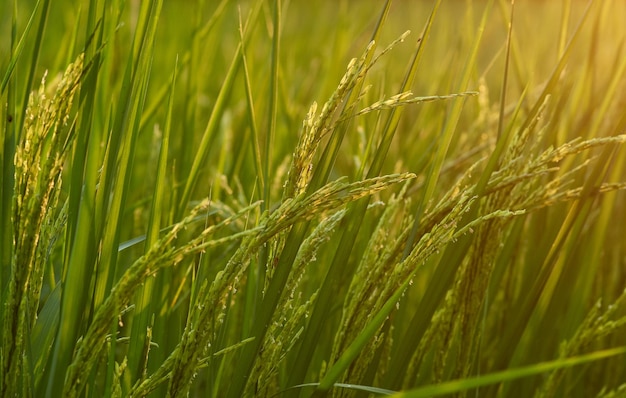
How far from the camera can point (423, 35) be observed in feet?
3.31

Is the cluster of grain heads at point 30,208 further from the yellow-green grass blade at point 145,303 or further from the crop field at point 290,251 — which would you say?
the yellow-green grass blade at point 145,303

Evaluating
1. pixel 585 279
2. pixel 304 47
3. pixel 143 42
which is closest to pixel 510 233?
pixel 585 279

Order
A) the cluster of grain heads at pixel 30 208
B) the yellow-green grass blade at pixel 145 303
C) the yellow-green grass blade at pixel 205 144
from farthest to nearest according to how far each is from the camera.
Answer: the yellow-green grass blade at pixel 205 144 → the yellow-green grass blade at pixel 145 303 → the cluster of grain heads at pixel 30 208

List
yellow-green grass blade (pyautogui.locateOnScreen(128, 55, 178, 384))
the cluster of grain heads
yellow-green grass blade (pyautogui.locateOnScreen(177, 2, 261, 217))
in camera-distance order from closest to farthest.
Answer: the cluster of grain heads < yellow-green grass blade (pyautogui.locateOnScreen(128, 55, 178, 384)) < yellow-green grass blade (pyautogui.locateOnScreen(177, 2, 261, 217))

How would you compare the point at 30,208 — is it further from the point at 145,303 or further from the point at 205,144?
the point at 205,144

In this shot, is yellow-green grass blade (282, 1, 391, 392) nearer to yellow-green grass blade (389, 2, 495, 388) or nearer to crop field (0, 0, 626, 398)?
crop field (0, 0, 626, 398)

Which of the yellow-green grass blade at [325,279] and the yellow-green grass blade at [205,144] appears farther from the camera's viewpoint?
the yellow-green grass blade at [205,144]

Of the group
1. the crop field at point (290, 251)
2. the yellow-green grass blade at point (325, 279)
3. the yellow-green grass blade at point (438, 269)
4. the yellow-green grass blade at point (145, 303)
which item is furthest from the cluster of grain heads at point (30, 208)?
the yellow-green grass blade at point (438, 269)

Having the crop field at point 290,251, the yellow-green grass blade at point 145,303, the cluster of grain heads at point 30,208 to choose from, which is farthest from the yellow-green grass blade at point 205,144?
the cluster of grain heads at point 30,208

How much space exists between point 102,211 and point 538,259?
0.60 metres

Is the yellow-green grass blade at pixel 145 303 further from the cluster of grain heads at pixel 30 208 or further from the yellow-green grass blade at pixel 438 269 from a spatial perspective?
the yellow-green grass blade at pixel 438 269

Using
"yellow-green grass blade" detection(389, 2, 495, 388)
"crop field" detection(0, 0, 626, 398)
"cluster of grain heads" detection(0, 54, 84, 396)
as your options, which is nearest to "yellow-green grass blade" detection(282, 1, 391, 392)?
"crop field" detection(0, 0, 626, 398)

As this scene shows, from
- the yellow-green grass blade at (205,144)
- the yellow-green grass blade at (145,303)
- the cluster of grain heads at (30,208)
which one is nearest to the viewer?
the cluster of grain heads at (30,208)

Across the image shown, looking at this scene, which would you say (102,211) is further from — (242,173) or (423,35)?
(242,173)
